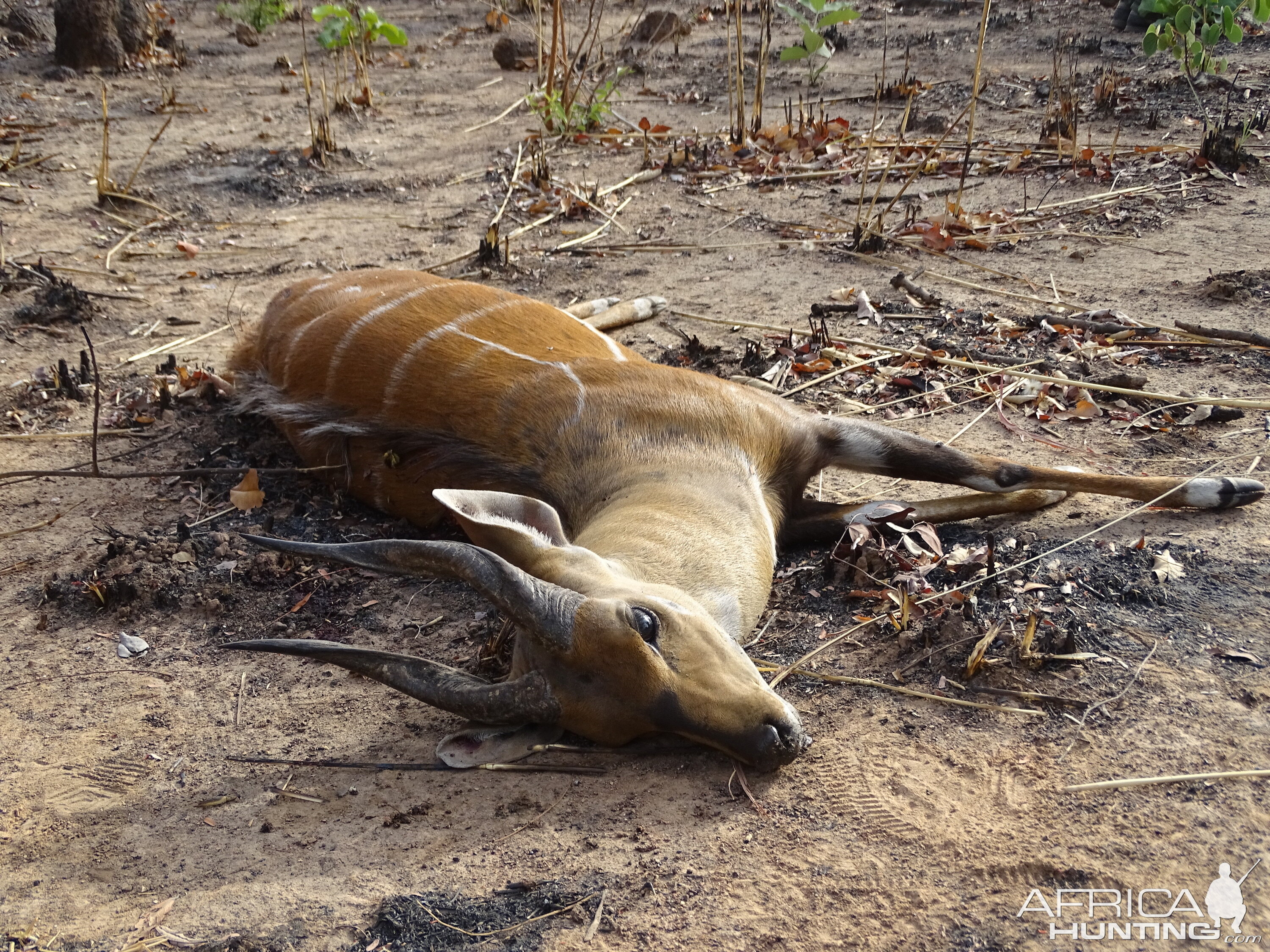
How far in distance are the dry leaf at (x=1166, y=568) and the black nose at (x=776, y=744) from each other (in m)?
1.27

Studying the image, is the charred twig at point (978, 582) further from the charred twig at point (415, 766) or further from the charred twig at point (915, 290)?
the charred twig at point (915, 290)

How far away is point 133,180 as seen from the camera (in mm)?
7777

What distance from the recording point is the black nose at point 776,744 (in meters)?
2.56

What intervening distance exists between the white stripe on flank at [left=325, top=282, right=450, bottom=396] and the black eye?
2.02 metres

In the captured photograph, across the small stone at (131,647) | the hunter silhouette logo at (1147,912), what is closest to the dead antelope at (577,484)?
the hunter silhouette logo at (1147,912)

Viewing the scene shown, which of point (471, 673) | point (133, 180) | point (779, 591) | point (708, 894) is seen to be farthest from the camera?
point (133, 180)

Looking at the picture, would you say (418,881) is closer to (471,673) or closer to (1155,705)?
(471,673)

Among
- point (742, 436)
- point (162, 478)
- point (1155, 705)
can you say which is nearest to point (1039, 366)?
point (742, 436)

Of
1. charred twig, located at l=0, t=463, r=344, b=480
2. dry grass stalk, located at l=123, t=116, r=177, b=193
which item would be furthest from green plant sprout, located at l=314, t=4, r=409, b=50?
charred twig, located at l=0, t=463, r=344, b=480

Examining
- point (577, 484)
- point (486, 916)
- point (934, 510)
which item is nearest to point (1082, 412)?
point (934, 510)

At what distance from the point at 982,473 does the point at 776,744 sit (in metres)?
1.57

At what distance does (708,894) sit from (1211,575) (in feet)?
5.82

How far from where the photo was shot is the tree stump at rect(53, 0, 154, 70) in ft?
35.0

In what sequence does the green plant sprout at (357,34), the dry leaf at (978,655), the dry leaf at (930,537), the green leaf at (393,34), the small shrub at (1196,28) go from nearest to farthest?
the dry leaf at (978,655), the dry leaf at (930,537), the small shrub at (1196,28), the green plant sprout at (357,34), the green leaf at (393,34)
